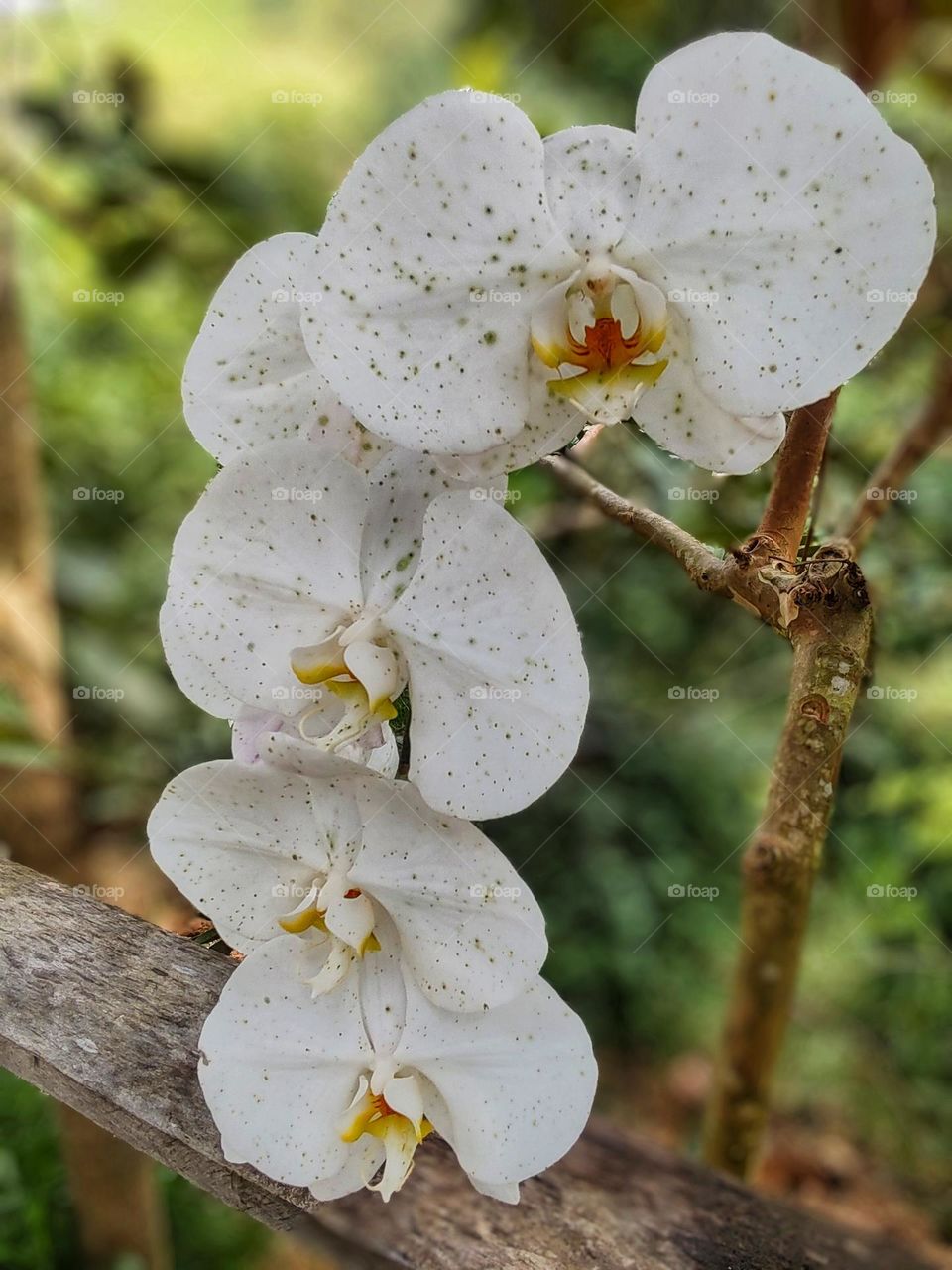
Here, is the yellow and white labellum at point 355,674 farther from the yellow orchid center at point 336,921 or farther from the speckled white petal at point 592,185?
the speckled white petal at point 592,185

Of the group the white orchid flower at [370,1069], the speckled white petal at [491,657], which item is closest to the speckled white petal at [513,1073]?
the white orchid flower at [370,1069]

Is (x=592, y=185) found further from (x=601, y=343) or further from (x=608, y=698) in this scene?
(x=608, y=698)

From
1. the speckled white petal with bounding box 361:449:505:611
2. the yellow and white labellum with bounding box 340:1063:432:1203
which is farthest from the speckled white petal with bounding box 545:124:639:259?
the yellow and white labellum with bounding box 340:1063:432:1203

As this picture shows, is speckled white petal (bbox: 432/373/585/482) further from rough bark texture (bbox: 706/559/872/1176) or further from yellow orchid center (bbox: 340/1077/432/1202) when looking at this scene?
yellow orchid center (bbox: 340/1077/432/1202)

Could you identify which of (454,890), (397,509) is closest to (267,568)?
(397,509)

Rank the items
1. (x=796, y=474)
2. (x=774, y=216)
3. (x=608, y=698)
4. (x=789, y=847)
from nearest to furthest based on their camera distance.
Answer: (x=774, y=216) < (x=796, y=474) < (x=789, y=847) < (x=608, y=698)

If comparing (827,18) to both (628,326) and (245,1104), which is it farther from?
(245,1104)

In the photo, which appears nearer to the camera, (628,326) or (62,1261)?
(628,326)

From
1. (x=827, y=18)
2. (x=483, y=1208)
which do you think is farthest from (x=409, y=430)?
(x=827, y=18)
